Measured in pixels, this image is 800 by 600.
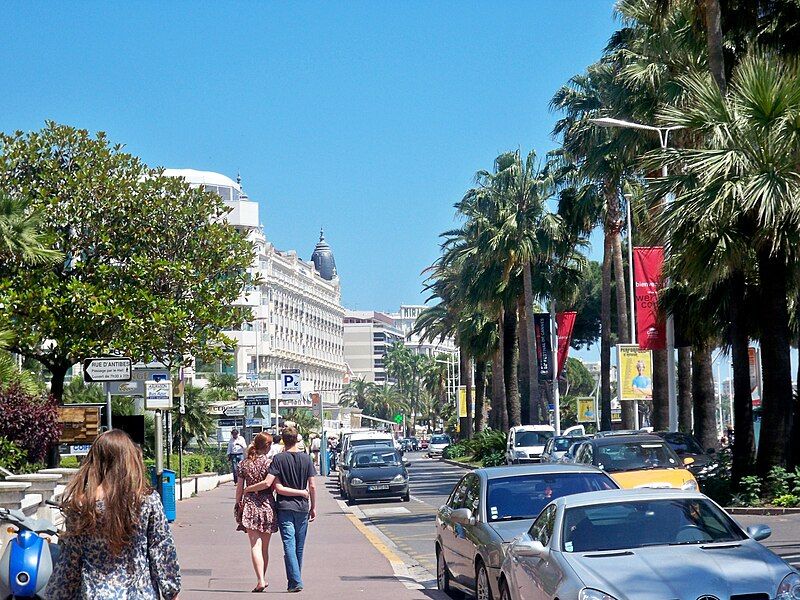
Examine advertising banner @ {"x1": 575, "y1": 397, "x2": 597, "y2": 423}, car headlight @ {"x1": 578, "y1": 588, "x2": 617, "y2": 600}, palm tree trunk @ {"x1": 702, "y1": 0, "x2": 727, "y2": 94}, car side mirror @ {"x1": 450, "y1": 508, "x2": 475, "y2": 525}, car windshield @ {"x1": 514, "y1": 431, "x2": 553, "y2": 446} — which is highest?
palm tree trunk @ {"x1": 702, "y1": 0, "x2": 727, "y2": 94}

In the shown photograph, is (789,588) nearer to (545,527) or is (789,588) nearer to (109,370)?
(545,527)

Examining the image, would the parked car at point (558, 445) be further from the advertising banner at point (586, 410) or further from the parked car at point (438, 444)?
the parked car at point (438, 444)

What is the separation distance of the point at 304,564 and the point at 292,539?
3.60m

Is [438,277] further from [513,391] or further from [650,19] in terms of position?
[650,19]

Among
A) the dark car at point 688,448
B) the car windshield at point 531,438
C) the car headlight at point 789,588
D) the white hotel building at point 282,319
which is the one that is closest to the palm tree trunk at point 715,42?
the dark car at point 688,448

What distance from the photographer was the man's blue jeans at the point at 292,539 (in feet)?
44.4

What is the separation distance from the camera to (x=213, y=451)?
53.0m

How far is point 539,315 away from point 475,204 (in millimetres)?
10771

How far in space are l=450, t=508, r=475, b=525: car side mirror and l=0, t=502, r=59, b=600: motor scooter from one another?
230 inches

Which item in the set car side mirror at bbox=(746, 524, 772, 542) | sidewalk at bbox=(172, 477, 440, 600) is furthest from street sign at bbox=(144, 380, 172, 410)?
car side mirror at bbox=(746, 524, 772, 542)

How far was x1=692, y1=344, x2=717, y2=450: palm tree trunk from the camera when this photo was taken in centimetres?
3341

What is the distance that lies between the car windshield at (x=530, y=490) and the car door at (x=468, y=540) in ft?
0.63

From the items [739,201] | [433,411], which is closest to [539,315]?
[739,201]

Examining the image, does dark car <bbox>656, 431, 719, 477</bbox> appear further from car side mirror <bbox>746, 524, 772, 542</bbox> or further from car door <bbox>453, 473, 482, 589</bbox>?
car side mirror <bbox>746, 524, 772, 542</bbox>
